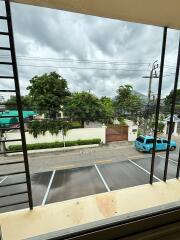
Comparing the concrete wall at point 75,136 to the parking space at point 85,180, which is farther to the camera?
the concrete wall at point 75,136

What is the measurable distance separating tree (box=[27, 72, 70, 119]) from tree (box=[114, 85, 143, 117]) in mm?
3306

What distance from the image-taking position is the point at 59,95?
18.2 feet

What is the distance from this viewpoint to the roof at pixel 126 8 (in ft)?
1.63

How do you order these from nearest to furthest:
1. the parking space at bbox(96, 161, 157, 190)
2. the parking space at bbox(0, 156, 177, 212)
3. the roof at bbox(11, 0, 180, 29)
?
the roof at bbox(11, 0, 180, 29) → the parking space at bbox(0, 156, 177, 212) → the parking space at bbox(96, 161, 157, 190)

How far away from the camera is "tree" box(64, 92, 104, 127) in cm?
651

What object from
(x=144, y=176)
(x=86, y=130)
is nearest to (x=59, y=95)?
(x=86, y=130)

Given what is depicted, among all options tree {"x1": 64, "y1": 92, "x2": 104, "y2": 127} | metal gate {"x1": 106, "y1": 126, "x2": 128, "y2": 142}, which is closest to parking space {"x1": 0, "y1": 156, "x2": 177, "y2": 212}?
metal gate {"x1": 106, "y1": 126, "x2": 128, "y2": 142}

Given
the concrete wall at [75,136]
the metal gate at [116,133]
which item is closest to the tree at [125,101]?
the metal gate at [116,133]

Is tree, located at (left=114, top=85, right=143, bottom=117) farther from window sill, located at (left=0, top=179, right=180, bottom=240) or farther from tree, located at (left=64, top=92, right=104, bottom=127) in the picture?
window sill, located at (left=0, top=179, right=180, bottom=240)

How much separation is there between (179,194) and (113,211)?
1.30 feet

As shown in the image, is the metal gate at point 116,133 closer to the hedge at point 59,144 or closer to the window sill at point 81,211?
the hedge at point 59,144

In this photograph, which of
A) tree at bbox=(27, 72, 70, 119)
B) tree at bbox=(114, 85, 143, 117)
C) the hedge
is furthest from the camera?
tree at bbox=(114, 85, 143, 117)

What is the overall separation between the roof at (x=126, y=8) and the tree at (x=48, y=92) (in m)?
4.65

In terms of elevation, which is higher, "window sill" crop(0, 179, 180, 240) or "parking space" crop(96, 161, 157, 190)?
"window sill" crop(0, 179, 180, 240)
